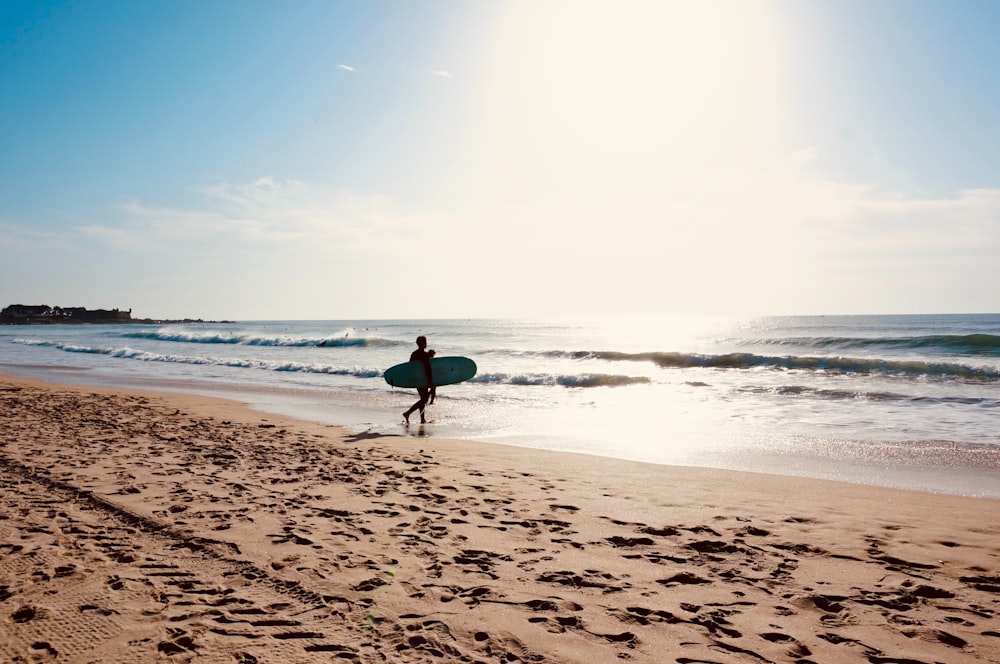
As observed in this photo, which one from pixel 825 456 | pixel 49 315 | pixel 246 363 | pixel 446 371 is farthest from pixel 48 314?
pixel 825 456

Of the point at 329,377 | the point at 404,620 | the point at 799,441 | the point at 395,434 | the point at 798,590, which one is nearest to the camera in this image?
the point at 404,620

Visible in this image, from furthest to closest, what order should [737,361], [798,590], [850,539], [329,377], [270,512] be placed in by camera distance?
[737,361]
[329,377]
[270,512]
[850,539]
[798,590]

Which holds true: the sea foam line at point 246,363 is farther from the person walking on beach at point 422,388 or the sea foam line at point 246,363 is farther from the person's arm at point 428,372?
the person's arm at point 428,372

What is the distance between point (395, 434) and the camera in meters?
11.2

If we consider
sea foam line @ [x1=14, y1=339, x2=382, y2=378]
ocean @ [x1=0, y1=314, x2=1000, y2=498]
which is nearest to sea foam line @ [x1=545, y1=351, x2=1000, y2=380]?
ocean @ [x1=0, y1=314, x2=1000, y2=498]

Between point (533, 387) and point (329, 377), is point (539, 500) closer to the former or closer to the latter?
point (533, 387)

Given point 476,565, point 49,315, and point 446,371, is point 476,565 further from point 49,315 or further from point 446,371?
point 49,315

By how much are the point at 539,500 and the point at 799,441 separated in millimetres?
6247

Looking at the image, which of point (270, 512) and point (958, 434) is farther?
point (958, 434)

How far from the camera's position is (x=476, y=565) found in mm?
4469

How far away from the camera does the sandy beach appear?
10.9 feet

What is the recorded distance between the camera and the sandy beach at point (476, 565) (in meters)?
3.33

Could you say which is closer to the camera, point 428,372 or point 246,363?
point 428,372

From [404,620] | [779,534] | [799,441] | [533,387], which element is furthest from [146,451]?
[533,387]
